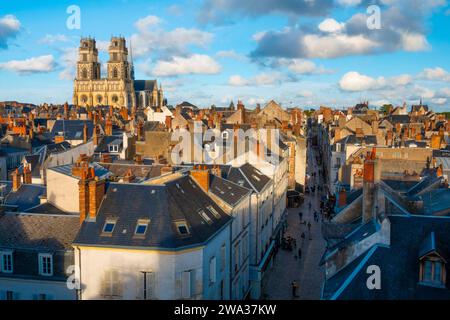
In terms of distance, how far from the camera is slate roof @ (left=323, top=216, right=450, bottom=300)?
57.3ft

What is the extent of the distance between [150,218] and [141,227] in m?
0.62

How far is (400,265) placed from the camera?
18.2 meters

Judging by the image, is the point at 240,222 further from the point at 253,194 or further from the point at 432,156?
the point at 432,156

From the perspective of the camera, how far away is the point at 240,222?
3127 cm

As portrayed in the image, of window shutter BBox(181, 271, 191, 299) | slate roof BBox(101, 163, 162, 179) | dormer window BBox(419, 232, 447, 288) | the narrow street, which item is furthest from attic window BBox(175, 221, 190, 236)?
slate roof BBox(101, 163, 162, 179)

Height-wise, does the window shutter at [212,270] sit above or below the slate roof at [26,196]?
below

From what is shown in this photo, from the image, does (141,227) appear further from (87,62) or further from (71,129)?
(87,62)

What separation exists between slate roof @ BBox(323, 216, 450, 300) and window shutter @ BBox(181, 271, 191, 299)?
645cm

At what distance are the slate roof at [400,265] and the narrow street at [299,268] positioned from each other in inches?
575

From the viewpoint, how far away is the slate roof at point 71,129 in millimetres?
71869

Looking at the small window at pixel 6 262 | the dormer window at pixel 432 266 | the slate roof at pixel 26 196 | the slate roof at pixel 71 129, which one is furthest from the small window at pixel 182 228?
the slate roof at pixel 71 129

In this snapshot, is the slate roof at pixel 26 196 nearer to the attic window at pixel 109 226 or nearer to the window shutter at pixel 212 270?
the attic window at pixel 109 226

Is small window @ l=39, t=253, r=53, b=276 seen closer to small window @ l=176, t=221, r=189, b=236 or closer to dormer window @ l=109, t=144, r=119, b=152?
small window @ l=176, t=221, r=189, b=236
